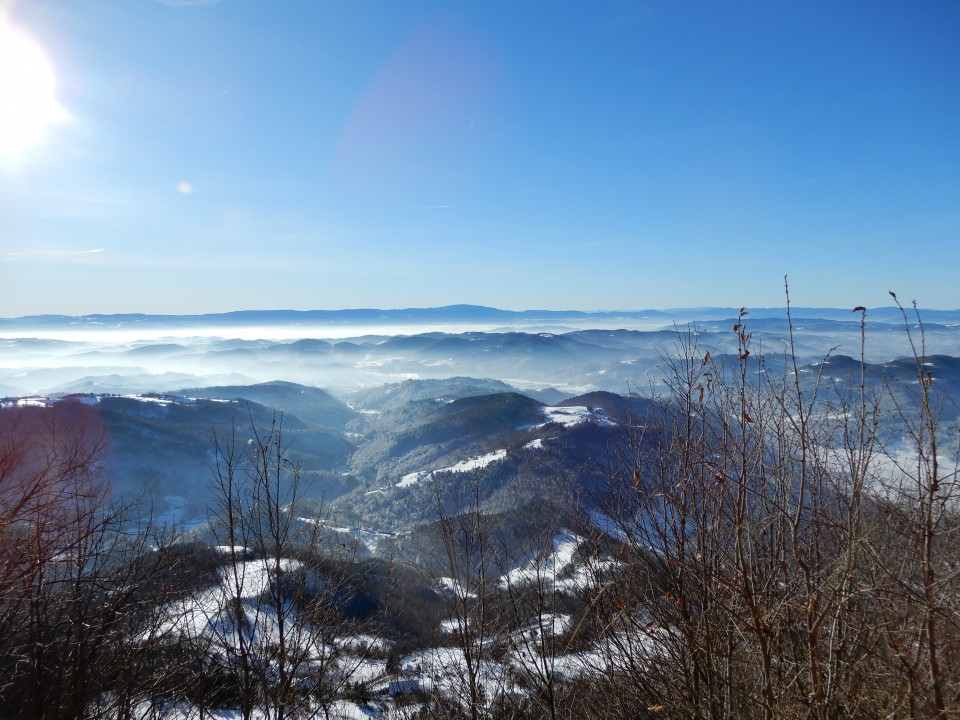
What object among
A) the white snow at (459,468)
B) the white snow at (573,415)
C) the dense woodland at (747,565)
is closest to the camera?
the dense woodland at (747,565)

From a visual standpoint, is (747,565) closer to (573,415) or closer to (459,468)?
(459,468)

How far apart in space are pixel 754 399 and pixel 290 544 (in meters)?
8.19

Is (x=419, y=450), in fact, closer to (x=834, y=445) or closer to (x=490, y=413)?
(x=490, y=413)

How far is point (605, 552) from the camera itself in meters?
7.08

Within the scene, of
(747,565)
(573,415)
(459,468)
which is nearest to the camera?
(747,565)

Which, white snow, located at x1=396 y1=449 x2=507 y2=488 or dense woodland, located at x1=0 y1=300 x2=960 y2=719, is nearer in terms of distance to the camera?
dense woodland, located at x1=0 y1=300 x2=960 y2=719

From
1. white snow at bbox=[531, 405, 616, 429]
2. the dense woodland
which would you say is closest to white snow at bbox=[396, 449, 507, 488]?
white snow at bbox=[531, 405, 616, 429]

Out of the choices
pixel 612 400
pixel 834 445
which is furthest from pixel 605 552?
pixel 612 400

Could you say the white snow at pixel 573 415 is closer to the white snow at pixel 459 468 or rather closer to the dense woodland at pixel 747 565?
the white snow at pixel 459 468

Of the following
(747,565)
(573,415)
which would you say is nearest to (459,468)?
(573,415)

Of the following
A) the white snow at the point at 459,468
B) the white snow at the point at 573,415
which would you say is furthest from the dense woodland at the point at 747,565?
the white snow at the point at 573,415

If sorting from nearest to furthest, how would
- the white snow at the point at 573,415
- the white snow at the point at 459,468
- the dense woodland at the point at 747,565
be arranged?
the dense woodland at the point at 747,565
the white snow at the point at 459,468
the white snow at the point at 573,415

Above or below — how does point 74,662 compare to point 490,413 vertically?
above

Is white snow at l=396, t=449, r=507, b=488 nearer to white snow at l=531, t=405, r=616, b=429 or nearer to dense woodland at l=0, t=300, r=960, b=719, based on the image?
white snow at l=531, t=405, r=616, b=429
